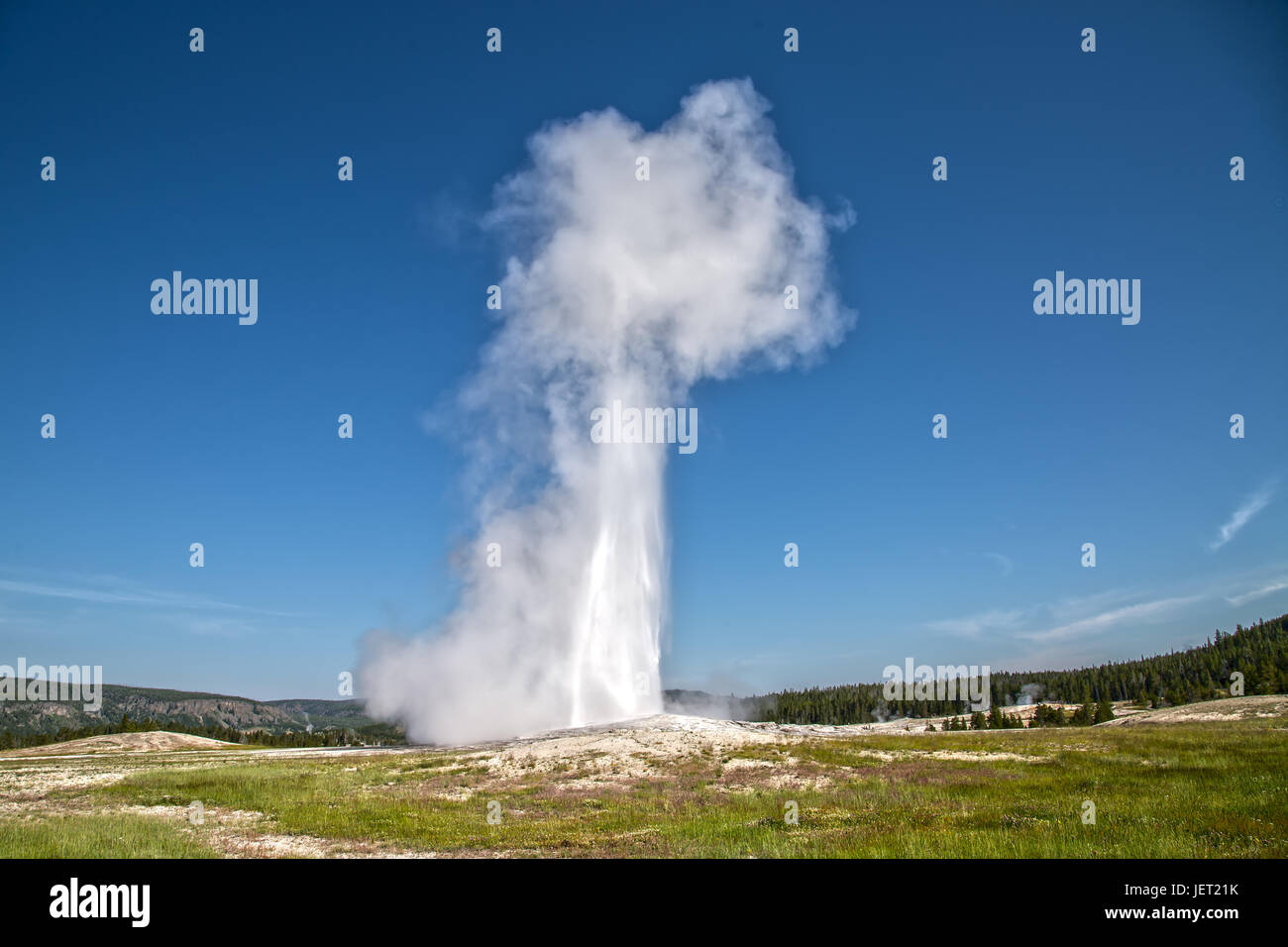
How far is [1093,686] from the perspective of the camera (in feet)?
517

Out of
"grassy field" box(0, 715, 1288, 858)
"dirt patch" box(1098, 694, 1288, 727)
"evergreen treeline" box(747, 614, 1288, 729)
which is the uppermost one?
"grassy field" box(0, 715, 1288, 858)

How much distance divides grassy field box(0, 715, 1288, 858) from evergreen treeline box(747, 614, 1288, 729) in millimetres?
100950

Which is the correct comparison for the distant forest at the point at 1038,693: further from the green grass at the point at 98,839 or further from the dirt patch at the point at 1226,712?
the green grass at the point at 98,839

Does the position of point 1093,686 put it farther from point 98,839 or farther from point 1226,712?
point 98,839

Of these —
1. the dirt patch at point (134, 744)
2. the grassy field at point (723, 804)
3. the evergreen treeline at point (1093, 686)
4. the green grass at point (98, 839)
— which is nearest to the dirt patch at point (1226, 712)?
the grassy field at point (723, 804)

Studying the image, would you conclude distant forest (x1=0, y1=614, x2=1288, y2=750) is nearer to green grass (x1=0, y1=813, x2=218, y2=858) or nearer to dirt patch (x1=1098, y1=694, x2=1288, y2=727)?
dirt patch (x1=1098, y1=694, x2=1288, y2=727)

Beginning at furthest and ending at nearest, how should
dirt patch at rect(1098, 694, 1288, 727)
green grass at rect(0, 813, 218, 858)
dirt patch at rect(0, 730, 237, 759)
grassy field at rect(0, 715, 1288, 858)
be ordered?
dirt patch at rect(0, 730, 237, 759) → dirt patch at rect(1098, 694, 1288, 727) → green grass at rect(0, 813, 218, 858) → grassy field at rect(0, 715, 1288, 858)

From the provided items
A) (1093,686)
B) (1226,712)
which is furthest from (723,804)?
(1093,686)

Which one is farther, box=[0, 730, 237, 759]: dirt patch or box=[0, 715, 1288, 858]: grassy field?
box=[0, 730, 237, 759]: dirt patch

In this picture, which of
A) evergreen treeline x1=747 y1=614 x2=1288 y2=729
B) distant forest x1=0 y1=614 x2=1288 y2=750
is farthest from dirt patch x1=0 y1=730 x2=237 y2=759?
evergreen treeline x1=747 y1=614 x2=1288 y2=729

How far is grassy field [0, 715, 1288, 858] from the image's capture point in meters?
16.5
